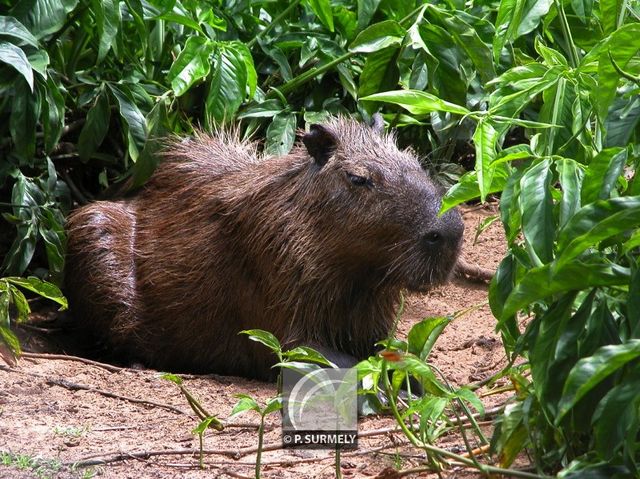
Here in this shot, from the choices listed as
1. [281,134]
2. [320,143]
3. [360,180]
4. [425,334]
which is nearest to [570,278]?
[425,334]

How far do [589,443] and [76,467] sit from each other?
1.70 metres

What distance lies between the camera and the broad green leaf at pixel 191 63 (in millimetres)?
5598

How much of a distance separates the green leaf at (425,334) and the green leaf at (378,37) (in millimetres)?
2070

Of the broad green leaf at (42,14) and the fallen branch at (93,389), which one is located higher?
the broad green leaf at (42,14)

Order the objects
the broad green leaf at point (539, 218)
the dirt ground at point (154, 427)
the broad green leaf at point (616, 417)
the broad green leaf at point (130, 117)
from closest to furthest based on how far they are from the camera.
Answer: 1. the broad green leaf at point (616, 417)
2. the broad green leaf at point (539, 218)
3. the dirt ground at point (154, 427)
4. the broad green leaf at point (130, 117)

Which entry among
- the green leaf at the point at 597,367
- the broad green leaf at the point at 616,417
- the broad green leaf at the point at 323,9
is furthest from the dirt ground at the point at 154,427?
the broad green leaf at the point at 323,9

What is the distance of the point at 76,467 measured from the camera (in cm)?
358

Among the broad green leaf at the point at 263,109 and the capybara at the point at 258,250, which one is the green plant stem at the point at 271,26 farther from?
the capybara at the point at 258,250

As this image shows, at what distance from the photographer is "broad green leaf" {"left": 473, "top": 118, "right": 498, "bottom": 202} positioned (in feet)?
9.57

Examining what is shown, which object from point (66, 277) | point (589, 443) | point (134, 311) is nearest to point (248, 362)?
point (134, 311)

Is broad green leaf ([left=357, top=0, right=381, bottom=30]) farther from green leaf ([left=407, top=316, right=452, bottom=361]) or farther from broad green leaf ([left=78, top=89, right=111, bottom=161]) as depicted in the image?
green leaf ([left=407, top=316, right=452, bottom=361])

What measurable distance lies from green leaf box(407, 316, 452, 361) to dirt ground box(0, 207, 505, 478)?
335mm

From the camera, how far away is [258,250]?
5512mm

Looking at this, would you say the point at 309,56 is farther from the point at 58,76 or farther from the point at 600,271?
the point at 600,271
